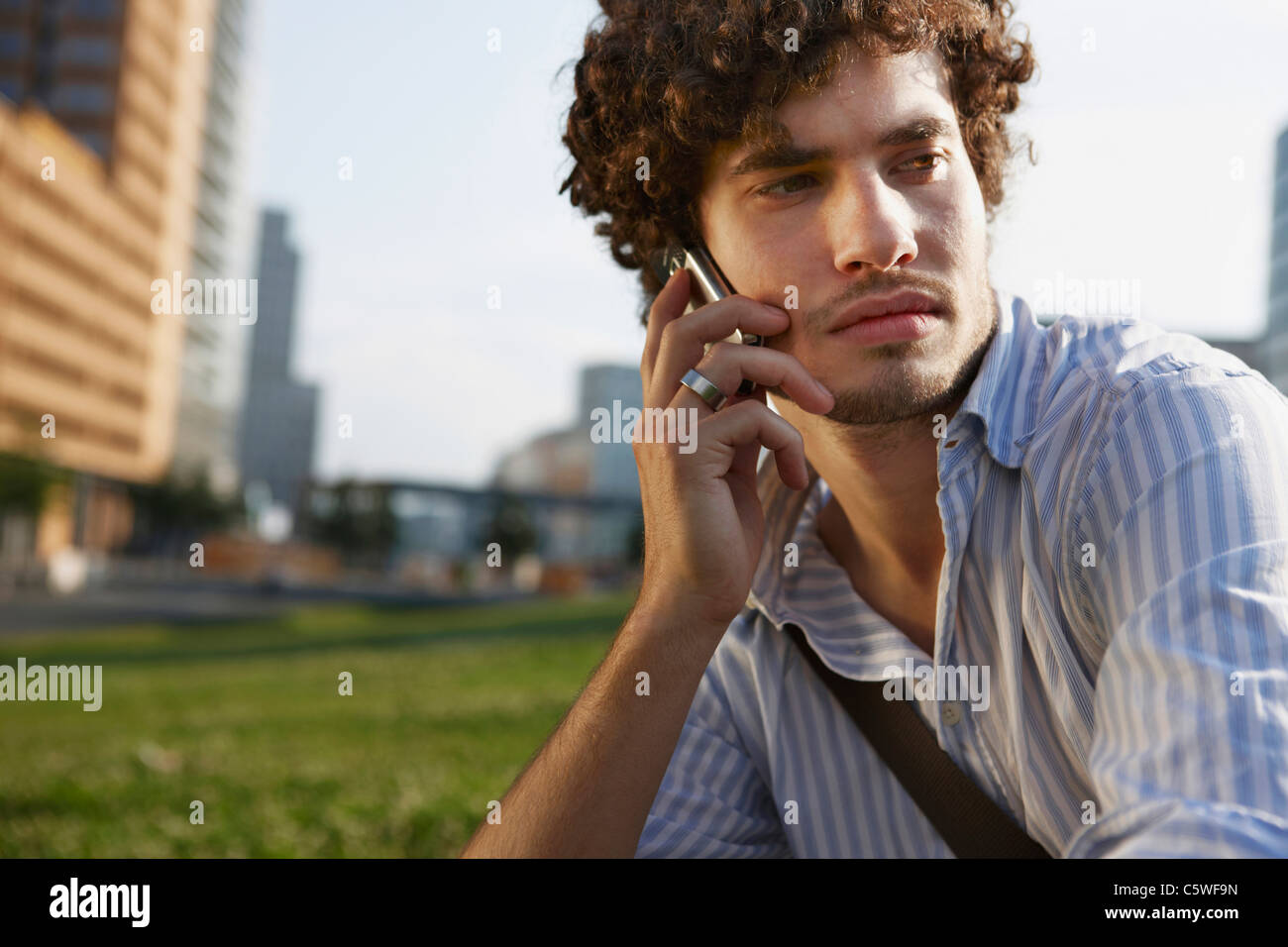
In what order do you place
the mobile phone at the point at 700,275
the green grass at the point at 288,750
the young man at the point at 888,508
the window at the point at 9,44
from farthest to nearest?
the window at the point at 9,44 → the green grass at the point at 288,750 → the mobile phone at the point at 700,275 → the young man at the point at 888,508

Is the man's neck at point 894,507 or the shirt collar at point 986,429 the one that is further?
the man's neck at point 894,507

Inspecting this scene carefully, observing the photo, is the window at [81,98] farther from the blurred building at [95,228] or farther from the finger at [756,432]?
the finger at [756,432]

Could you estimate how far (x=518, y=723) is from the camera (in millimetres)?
9109

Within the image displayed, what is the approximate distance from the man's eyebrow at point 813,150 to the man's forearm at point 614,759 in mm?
1040

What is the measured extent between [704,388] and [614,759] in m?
0.81

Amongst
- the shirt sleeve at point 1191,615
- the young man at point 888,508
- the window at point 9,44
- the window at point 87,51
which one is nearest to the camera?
the shirt sleeve at point 1191,615

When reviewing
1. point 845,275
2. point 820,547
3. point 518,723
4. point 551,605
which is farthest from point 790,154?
point 551,605

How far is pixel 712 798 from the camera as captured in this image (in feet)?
8.16

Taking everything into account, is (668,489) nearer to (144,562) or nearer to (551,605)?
(551,605)

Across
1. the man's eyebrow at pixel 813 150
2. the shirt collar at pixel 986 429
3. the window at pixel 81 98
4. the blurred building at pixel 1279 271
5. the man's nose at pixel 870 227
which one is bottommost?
the shirt collar at pixel 986 429

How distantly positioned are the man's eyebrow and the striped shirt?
47 centimetres

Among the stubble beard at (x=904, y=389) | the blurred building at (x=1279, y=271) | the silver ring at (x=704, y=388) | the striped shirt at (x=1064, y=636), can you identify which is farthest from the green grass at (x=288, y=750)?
the blurred building at (x=1279, y=271)

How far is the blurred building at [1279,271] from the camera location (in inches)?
2218

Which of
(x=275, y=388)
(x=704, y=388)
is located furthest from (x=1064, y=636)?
(x=275, y=388)
